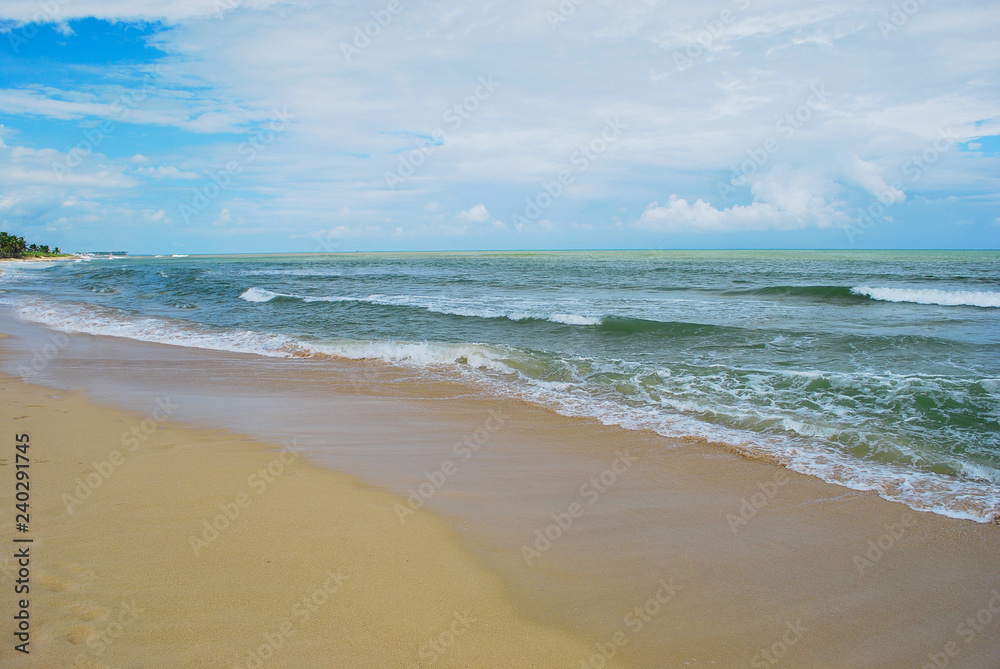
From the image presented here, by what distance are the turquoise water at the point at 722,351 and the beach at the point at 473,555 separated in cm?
104

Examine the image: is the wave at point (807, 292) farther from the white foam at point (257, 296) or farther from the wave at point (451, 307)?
the white foam at point (257, 296)

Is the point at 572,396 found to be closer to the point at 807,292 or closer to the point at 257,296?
the point at 807,292

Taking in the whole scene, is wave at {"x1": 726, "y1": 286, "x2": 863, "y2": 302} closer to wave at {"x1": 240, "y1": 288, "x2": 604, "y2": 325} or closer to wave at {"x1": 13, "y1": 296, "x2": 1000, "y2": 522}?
wave at {"x1": 240, "y1": 288, "x2": 604, "y2": 325}

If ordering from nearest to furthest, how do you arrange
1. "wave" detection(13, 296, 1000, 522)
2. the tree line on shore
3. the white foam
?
"wave" detection(13, 296, 1000, 522), the white foam, the tree line on shore

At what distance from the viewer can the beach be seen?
108 inches

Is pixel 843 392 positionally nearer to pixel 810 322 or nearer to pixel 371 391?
pixel 371 391

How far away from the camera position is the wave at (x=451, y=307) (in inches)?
632

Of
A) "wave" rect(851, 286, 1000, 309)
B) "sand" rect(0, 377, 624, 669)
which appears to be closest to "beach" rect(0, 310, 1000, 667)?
"sand" rect(0, 377, 624, 669)

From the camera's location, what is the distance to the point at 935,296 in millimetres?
21047

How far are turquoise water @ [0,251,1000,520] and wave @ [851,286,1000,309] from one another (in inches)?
4.4

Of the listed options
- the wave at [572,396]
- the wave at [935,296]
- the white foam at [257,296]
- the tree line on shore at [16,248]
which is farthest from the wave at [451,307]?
the tree line on shore at [16,248]

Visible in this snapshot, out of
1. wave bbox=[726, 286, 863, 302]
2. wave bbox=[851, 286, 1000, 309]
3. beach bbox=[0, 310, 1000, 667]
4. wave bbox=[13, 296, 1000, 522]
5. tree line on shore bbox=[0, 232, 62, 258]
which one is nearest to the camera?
beach bbox=[0, 310, 1000, 667]

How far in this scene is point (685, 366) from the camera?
9.69m

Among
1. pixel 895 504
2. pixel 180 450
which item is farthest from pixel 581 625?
pixel 180 450
